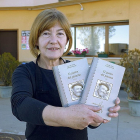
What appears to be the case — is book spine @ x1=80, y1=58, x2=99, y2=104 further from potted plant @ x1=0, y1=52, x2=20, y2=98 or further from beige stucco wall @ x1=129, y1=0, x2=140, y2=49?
beige stucco wall @ x1=129, y1=0, x2=140, y2=49

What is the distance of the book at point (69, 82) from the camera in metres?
1.04

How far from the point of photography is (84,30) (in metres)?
8.16

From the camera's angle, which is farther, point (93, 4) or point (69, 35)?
point (93, 4)

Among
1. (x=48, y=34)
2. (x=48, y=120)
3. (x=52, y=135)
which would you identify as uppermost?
(x=48, y=34)

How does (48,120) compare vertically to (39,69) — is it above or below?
below

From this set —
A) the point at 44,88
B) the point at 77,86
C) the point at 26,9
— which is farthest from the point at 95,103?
the point at 26,9

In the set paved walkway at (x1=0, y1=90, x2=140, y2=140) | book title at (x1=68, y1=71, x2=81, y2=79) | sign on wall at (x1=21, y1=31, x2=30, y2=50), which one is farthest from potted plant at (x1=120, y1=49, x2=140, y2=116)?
sign on wall at (x1=21, y1=31, x2=30, y2=50)

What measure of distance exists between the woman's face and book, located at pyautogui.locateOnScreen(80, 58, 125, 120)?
1.14ft

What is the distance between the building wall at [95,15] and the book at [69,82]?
20.5ft

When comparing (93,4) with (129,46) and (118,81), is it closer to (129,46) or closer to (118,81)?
(129,46)

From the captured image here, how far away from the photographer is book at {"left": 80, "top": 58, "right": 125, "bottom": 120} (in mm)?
1040

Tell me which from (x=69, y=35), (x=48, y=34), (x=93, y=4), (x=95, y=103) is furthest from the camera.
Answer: (x=93, y=4)

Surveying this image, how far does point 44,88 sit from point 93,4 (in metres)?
6.82

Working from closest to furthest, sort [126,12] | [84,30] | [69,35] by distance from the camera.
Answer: [69,35], [126,12], [84,30]
